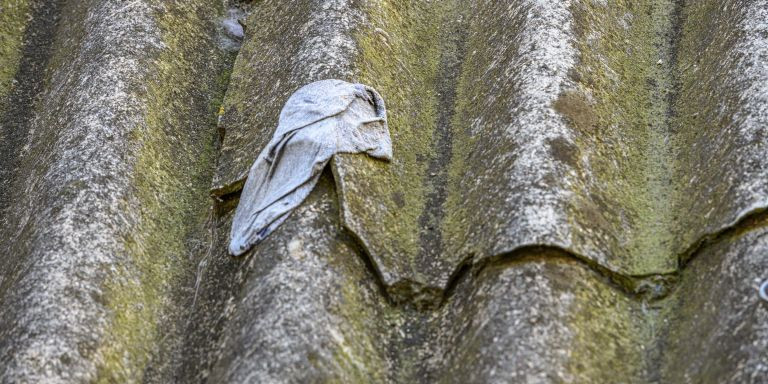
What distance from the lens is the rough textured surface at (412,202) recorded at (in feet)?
18.8

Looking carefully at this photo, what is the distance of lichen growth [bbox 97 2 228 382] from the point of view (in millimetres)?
6285

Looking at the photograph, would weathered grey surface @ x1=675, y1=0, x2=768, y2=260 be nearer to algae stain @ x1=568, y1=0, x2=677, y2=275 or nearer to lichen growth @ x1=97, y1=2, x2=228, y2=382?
algae stain @ x1=568, y1=0, x2=677, y2=275

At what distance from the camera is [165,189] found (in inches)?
286

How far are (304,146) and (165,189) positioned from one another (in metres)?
1.08

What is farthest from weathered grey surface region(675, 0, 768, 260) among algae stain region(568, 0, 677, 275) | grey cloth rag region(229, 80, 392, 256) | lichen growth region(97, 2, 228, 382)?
lichen growth region(97, 2, 228, 382)

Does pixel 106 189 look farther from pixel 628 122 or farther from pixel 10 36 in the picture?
pixel 628 122

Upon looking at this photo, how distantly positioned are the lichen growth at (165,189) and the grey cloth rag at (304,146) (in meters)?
0.51

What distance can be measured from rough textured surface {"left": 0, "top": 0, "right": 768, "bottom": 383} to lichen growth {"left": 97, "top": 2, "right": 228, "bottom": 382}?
0.06 ft

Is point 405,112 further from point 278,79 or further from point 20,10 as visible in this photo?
point 20,10

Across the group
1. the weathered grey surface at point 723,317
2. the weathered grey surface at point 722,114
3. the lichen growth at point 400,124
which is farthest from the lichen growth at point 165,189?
the weathered grey surface at point 722,114

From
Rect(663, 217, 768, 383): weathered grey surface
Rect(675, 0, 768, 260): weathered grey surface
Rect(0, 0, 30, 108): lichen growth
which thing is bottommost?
Rect(0, 0, 30, 108): lichen growth

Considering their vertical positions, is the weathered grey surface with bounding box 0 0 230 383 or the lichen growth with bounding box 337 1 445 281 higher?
the lichen growth with bounding box 337 1 445 281

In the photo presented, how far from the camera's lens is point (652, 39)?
8.17 m

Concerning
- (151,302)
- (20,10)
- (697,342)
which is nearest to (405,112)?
(151,302)
